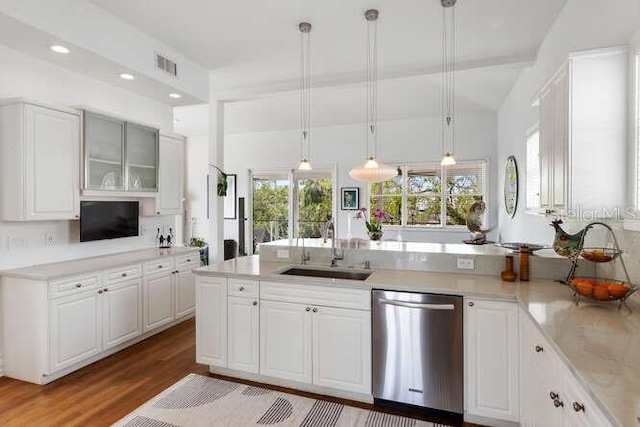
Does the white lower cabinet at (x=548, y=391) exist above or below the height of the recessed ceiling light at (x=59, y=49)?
below

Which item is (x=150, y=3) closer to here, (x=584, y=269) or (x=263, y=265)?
(x=263, y=265)

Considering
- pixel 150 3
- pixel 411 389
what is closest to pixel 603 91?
pixel 411 389

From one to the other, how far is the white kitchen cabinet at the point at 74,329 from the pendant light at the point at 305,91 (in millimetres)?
2519

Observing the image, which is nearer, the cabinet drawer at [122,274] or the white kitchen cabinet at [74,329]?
the white kitchen cabinet at [74,329]

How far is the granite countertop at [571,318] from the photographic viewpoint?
1075 mm

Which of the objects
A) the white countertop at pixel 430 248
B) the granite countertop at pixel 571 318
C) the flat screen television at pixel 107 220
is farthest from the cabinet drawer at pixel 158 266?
the white countertop at pixel 430 248

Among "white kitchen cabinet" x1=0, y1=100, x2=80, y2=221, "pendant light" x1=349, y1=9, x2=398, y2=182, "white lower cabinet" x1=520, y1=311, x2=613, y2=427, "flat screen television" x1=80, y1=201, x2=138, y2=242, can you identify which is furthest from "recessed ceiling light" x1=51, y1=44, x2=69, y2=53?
"white lower cabinet" x1=520, y1=311, x2=613, y2=427

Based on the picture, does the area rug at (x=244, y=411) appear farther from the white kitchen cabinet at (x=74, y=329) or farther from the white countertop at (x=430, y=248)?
the white countertop at (x=430, y=248)

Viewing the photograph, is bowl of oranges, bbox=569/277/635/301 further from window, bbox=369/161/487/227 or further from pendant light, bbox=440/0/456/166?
window, bbox=369/161/487/227

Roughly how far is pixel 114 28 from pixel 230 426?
333 centimetres

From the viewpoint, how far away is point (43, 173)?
3.02 m

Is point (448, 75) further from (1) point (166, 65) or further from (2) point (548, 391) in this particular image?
(2) point (548, 391)

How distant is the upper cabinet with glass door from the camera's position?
3383 millimetres

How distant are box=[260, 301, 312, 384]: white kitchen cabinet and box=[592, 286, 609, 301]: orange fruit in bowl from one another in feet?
5.67
